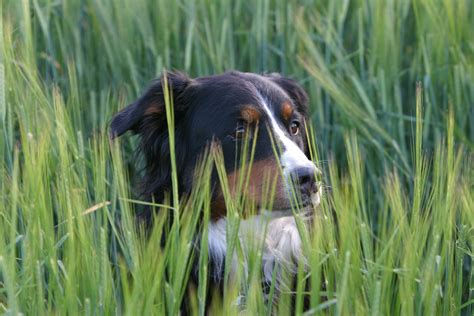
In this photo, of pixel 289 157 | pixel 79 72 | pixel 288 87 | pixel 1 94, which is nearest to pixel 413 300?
pixel 289 157

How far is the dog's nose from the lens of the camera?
2.45 metres

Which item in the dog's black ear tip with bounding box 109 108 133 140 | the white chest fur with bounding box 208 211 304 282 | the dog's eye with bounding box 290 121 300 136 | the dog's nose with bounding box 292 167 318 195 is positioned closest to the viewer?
the dog's nose with bounding box 292 167 318 195

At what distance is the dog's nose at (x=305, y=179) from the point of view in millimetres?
2452

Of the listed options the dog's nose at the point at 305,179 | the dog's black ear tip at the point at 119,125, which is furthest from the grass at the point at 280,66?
the dog's nose at the point at 305,179

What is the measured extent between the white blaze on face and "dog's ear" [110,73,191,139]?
0.37m

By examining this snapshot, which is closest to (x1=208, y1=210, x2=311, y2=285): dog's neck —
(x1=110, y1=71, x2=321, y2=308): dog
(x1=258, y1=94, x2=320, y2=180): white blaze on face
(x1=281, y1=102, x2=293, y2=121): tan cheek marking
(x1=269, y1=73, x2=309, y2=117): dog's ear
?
(x1=110, y1=71, x2=321, y2=308): dog

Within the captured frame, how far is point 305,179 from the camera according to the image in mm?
2473

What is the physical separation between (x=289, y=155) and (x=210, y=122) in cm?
49

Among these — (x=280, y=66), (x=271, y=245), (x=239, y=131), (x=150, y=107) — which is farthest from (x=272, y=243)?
(x=280, y=66)

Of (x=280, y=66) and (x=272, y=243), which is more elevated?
(x=280, y=66)

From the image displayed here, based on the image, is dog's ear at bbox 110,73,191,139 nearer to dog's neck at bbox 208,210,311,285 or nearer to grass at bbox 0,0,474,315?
grass at bbox 0,0,474,315

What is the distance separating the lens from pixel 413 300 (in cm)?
198

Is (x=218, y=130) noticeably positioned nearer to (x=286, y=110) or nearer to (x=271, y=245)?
(x=286, y=110)

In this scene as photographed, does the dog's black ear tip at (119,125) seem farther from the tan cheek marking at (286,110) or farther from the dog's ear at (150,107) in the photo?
the tan cheek marking at (286,110)
